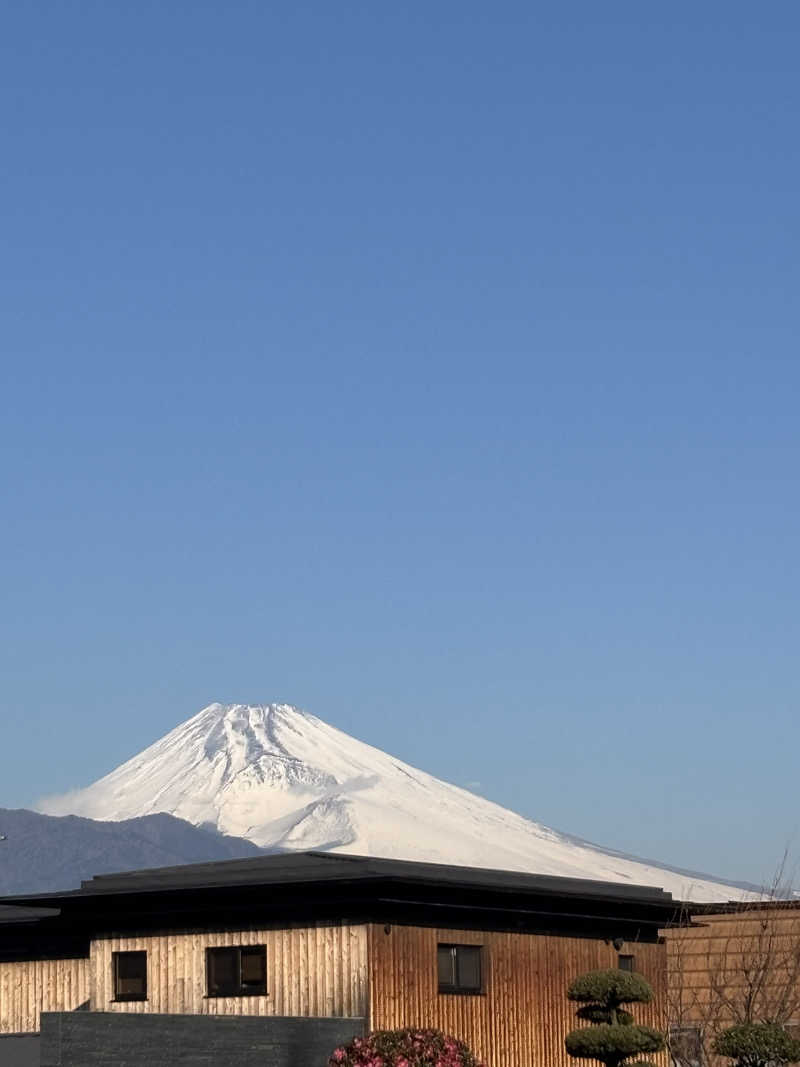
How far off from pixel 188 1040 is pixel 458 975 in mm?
7034

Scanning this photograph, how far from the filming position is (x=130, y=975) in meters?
49.8

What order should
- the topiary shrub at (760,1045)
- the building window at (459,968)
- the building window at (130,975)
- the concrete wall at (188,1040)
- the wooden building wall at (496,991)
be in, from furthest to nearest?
Result: the building window at (130,975) → the building window at (459,968) → the wooden building wall at (496,991) → the topiary shrub at (760,1045) → the concrete wall at (188,1040)

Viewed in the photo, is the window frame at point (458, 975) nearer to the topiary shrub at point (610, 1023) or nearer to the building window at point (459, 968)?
the building window at point (459, 968)

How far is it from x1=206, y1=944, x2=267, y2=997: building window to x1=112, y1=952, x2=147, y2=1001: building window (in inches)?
78.7

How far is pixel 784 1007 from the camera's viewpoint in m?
58.7

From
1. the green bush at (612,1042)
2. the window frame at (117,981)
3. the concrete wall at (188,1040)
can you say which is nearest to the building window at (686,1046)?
the green bush at (612,1042)

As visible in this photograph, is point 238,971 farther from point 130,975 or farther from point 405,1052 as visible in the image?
point 405,1052

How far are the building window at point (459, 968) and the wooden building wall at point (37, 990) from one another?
9.76 m

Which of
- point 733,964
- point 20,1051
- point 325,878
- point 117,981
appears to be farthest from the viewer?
A: point 733,964

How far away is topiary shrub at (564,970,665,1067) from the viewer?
45.1 m

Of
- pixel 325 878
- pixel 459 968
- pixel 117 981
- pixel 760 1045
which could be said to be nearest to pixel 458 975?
pixel 459 968

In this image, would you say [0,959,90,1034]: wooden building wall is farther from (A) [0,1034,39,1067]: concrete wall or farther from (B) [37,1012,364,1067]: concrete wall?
(B) [37,1012,364,1067]: concrete wall

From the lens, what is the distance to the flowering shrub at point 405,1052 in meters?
42.5

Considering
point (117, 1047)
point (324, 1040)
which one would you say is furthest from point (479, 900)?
point (117, 1047)
